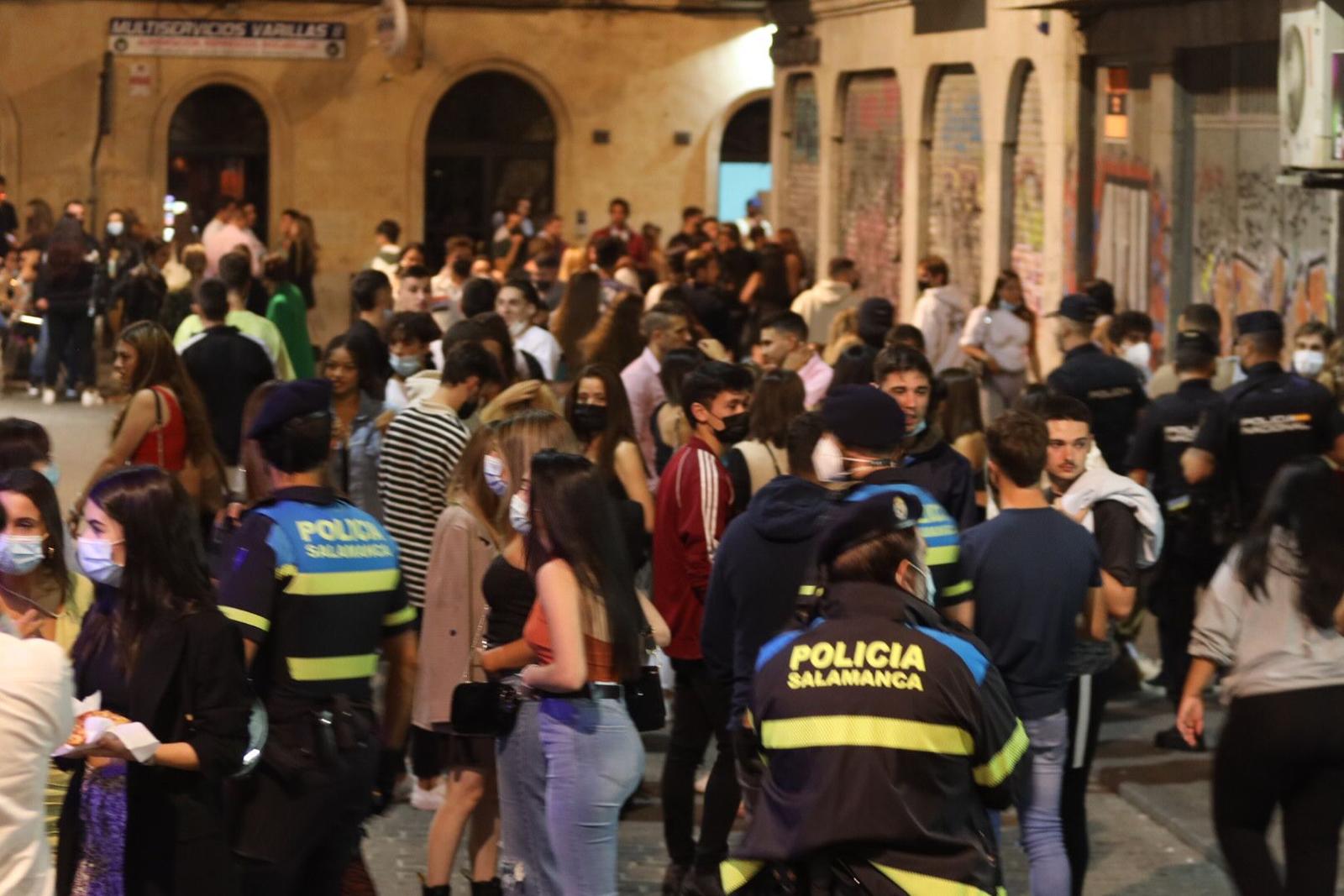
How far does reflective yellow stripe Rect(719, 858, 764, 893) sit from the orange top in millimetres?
1166

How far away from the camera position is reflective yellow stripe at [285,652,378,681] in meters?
5.27

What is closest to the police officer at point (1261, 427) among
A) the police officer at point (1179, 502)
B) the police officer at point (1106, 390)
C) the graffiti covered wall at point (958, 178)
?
the police officer at point (1179, 502)

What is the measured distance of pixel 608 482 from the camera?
8.16 m

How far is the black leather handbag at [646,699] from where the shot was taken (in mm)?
5785

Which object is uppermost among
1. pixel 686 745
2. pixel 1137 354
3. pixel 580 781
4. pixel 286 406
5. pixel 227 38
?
pixel 227 38

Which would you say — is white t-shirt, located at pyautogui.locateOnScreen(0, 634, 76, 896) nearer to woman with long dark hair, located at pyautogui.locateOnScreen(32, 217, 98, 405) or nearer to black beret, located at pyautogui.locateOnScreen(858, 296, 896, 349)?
black beret, located at pyautogui.locateOnScreen(858, 296, 896, 349)

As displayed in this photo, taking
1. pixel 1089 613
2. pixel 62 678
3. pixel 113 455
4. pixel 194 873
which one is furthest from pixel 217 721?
pixel 113 455

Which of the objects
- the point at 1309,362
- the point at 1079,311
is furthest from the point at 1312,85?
the point at 1079,311

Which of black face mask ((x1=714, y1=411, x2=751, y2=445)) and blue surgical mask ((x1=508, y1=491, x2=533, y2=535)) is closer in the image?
blue surgical mask ((x1=508, y1=491, x2=533, y2=535))

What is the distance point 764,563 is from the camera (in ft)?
21.1

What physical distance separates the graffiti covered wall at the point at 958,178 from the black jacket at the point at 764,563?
1422cm

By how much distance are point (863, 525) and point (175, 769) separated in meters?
1.59

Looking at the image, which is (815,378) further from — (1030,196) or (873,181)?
(873,181)

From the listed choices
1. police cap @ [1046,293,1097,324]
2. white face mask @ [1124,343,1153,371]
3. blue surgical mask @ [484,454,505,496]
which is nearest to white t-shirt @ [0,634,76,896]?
blue surgical mask @ [484,454,505,496]
